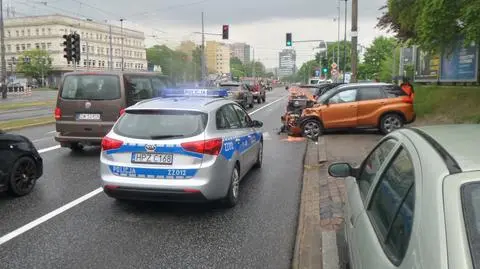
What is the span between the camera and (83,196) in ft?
24.1

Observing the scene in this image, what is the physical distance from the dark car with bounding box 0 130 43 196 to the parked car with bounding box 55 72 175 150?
10.6 ft

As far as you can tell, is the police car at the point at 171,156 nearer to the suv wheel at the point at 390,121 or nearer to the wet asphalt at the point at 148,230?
the wet asphalt at the point at 148,230

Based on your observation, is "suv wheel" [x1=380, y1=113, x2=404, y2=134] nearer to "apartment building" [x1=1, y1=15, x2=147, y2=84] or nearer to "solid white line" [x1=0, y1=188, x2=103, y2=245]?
"solid white line" [x1=0, y1=188, x2=103, y2=245]

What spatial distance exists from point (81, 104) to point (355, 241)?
895 centimetres

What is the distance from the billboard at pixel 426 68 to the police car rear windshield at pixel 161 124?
1958cm

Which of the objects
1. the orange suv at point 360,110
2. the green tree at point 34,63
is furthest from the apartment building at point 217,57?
the orange suv at point 360,110

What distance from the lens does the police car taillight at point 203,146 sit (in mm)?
6137

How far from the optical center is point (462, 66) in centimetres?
2033

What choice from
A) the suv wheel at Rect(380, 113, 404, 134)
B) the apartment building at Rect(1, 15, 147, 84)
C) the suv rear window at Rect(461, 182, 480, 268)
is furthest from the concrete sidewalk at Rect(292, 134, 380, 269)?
the apartment building at Rect(1, 15, 147, 84)

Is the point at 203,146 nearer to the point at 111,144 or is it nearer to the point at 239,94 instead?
the point at 111,144

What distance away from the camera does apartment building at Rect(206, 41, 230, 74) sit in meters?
127

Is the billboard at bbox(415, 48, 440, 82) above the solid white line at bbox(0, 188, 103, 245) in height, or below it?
above

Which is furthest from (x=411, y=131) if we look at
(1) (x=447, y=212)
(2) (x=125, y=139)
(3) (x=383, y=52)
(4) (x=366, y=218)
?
(3) (x=383, y=52)

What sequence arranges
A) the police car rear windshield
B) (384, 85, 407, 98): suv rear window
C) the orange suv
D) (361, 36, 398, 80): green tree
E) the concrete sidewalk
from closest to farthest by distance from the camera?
the concrete sidewalk, the police car rear windshield, the orange suv, (384, 85, 407, 98): suv rear window, (361, 36, 398, 80): green tree
